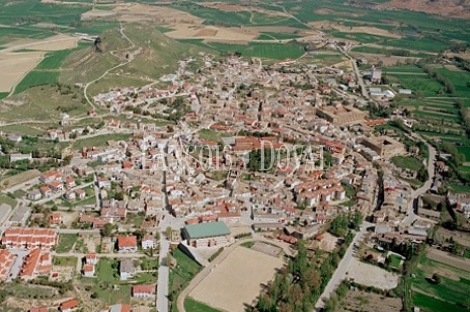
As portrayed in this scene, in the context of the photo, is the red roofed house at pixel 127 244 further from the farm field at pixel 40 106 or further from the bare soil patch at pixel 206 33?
the bare soil patch at pixel 206 33

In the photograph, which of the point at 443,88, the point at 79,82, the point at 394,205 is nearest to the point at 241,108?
the point at 79,82

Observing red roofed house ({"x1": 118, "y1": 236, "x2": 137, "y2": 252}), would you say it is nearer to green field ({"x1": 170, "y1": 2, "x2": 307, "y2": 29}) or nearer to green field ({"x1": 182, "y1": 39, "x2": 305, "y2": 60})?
green field ({"x1": 182, "y1": 39, "x2": 305, "y2": 60})

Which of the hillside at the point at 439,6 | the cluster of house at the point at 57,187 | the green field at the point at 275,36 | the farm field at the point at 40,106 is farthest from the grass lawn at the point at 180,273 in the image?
the hillside at the point at 439,6

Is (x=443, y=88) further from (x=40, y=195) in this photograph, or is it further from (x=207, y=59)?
(x=40, y=195)

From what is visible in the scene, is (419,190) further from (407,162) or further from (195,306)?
(195,306)

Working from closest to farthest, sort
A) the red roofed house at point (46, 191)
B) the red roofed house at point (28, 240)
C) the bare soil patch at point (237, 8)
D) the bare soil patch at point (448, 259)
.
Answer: the red roofed house at point (28, 240) < the bare soil patch at point (448, 259) < the red roofed house at point (46, 191) < the bare soil patch at point (237, 8)

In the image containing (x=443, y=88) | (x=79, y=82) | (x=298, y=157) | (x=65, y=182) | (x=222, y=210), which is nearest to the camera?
(x=222, y=210)
